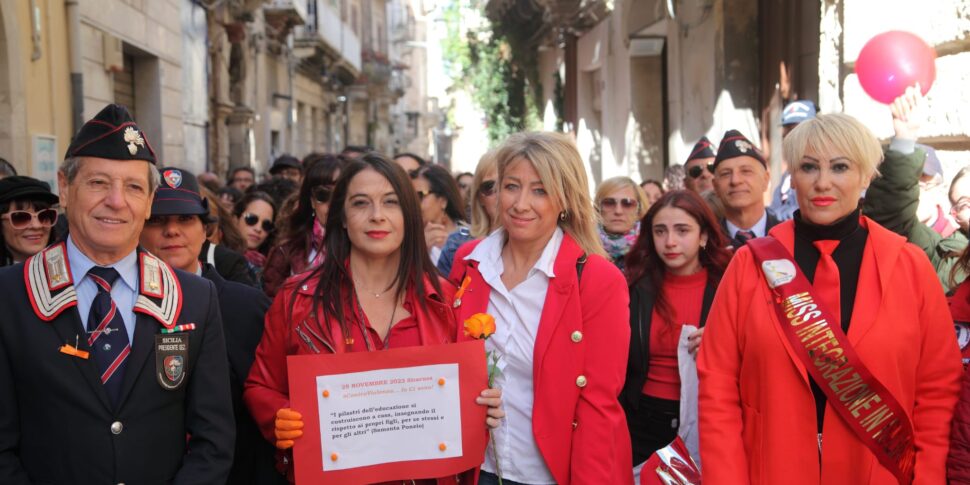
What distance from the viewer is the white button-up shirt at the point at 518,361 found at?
3.52 m

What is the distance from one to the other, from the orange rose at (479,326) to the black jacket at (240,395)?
105 cm

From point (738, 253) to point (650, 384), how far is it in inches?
45.7

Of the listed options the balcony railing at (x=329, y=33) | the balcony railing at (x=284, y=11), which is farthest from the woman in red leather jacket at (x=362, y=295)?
the balcony railing at (x=329, y=33)

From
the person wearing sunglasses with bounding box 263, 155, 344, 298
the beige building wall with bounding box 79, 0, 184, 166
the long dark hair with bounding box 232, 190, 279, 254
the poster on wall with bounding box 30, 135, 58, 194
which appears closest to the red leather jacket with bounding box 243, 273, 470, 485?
the person wearing sunglasses with bounding box 263, 155, 344, 298

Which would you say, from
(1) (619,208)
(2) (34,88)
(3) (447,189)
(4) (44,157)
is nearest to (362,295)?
(1) (619,208)

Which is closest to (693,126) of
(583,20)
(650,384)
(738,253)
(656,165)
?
(656,165)

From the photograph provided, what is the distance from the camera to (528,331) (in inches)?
141

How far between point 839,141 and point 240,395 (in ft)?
7.71

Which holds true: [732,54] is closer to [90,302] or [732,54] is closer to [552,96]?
[90,302]

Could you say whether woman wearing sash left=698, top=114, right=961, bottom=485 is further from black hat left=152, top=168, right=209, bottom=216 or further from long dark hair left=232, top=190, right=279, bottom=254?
long dark hair left=232, top=190, right=279, bottom=254

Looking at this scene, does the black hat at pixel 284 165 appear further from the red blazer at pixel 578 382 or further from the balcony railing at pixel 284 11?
the balcony railing at pixel 284 11

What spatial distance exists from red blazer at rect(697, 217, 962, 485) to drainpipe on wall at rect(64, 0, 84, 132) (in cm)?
871

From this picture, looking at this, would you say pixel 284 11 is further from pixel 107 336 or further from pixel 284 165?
pixel 107 336

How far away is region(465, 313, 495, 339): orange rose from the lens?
3.24 metres
